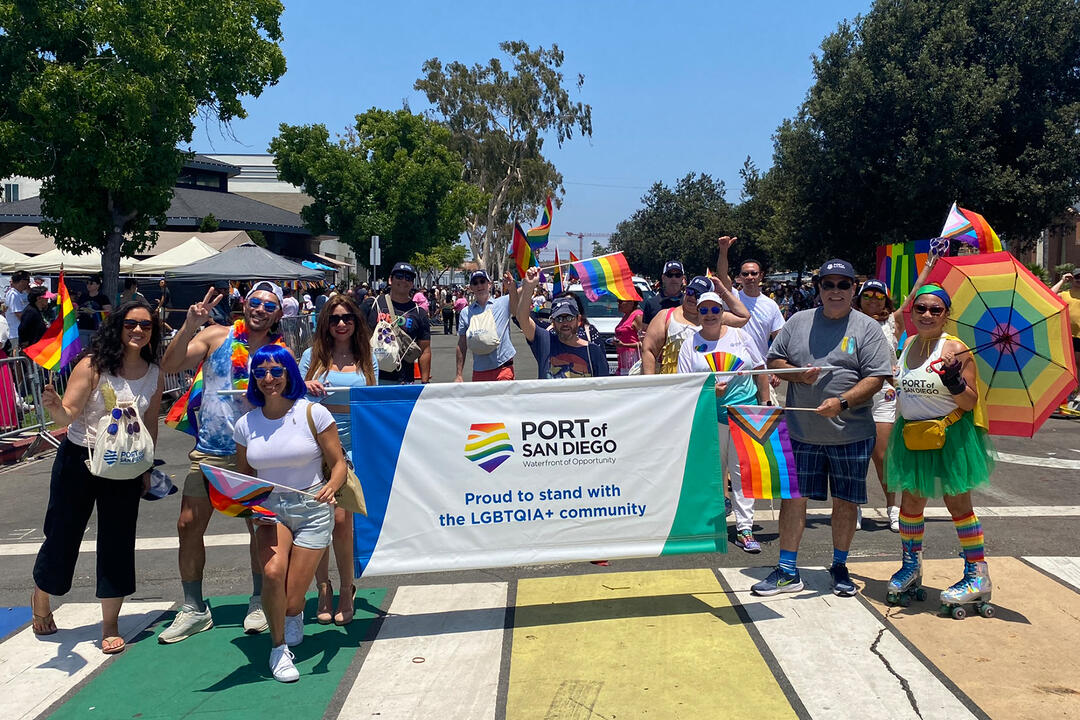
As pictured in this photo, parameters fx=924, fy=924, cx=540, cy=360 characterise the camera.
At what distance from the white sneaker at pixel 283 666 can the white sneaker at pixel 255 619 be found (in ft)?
2.05

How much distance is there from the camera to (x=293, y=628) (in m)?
4.81

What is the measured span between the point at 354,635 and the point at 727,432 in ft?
9.04

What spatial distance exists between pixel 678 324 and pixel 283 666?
366cm

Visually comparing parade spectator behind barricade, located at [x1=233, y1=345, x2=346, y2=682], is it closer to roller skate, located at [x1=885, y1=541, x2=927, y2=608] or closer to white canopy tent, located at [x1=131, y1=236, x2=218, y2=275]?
roller skate, located at [x1=885, y1=541, x2=927, y2=608]

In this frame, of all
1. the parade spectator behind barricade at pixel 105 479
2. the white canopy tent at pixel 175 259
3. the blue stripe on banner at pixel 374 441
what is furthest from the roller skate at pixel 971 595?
the white canopy tent at pixel 175 259

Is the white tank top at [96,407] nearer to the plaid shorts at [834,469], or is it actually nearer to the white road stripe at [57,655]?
the white road stripe at [57,655]

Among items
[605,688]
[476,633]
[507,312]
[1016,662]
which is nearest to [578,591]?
[476,633]

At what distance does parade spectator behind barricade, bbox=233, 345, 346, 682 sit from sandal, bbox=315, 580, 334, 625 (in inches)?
23.2

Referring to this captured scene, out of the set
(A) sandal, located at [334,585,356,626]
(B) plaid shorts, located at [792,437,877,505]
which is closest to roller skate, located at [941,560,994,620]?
(B) plaid shorts, located at [792,437,877,505]

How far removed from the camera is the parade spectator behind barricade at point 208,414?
5074 millimetres

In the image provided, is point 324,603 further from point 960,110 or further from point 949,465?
point 960,110

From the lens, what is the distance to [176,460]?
1045 cm

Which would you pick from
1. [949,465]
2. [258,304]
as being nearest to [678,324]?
[949,465]

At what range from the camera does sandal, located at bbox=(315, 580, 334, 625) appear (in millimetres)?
5281
